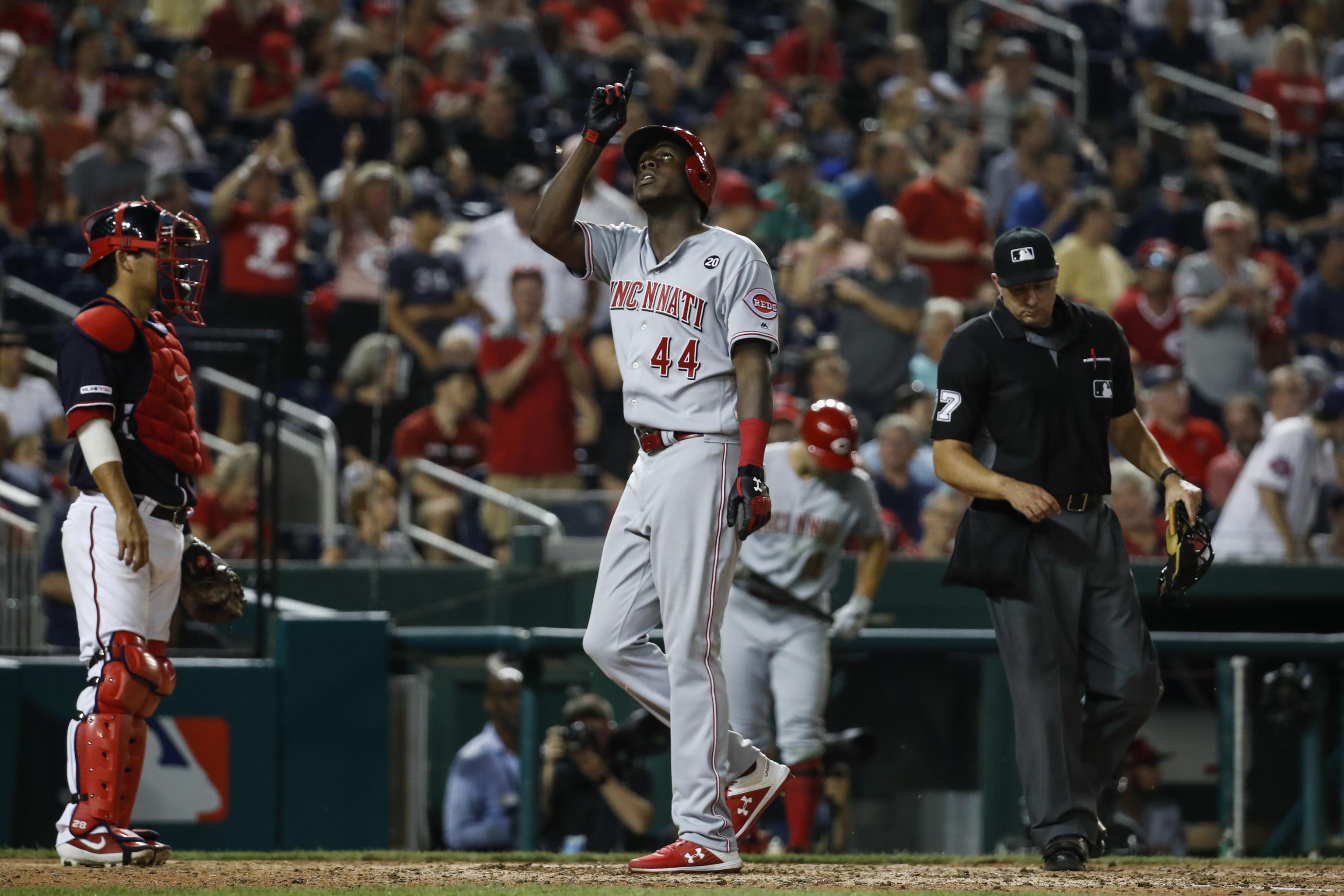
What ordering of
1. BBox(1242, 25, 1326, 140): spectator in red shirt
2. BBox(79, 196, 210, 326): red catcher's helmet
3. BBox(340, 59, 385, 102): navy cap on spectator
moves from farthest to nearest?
BBox(1242, 25, 1326, 140): spectator in red shirt
BBox(340, 59, 385, 102): navy cap on spectator
BBox(79, 196, 210, 326): red catcher's helmet

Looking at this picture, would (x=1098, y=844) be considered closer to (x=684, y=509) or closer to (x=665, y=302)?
(x=684, y=509)

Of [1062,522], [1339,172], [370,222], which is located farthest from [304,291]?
[1339,172]

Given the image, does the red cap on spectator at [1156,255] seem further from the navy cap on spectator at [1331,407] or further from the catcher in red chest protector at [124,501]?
the catcher in red chest protector at [124,501]

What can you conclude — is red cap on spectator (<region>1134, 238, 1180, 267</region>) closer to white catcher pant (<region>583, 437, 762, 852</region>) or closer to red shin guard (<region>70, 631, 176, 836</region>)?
white catcher pant (<region>583, 437, 762, 852</region>)

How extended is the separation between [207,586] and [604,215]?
5.54 m

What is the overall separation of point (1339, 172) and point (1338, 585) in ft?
19.1

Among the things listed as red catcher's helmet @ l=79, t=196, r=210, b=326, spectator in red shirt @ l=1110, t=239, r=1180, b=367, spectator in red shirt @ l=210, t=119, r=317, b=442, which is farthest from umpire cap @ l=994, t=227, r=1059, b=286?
spectator in red shirt @ l=1110, t=239, r=1180, b=367

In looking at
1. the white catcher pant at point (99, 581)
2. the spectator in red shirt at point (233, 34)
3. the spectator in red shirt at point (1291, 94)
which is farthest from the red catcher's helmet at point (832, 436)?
the spectator in red shirt at point (1291, 94)

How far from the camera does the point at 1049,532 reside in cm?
534

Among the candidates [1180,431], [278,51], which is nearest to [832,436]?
[1180,431]

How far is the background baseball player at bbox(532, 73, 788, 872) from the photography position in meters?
4.90

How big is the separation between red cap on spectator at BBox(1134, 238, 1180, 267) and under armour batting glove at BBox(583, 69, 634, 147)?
7.11m

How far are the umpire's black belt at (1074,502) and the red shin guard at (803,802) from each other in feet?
8.22

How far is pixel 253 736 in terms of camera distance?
750cm
